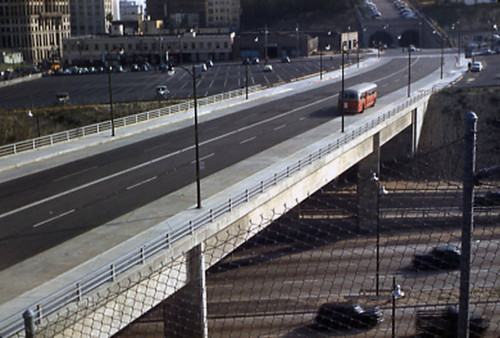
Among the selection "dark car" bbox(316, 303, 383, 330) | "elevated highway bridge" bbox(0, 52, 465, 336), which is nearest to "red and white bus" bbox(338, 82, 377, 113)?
"elevated highway bridge" bbox(0, 52, 465, 336)

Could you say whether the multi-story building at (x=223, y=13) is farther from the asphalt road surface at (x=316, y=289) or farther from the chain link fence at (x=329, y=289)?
the asphalt road surface at (x=316, y=289)

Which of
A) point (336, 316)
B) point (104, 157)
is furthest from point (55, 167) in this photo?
point (336, 316)

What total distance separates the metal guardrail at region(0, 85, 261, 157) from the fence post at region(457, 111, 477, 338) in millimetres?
24564

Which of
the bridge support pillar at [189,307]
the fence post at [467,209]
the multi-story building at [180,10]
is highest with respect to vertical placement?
the multi-story building at [180,10]

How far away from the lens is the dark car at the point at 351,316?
→ 69.1 feet

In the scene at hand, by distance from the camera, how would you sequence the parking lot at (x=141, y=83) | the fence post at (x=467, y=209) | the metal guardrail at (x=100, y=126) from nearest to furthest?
the fence post at (x=467, y=209)
the metal guardrail at (x=100, y=126)
the parking lot at (x=141, y=83)

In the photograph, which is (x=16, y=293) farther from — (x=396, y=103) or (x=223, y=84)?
(x=223, y=84)

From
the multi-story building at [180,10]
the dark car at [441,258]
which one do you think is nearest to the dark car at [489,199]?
the dark car at [441,258]

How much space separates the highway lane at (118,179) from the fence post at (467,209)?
11.5 m

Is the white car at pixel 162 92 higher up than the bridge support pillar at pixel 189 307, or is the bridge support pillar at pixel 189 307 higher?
the white car at pixel 162 92

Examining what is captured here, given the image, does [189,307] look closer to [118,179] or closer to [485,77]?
[118,179]

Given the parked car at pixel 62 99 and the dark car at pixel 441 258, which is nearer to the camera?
the dark car at pixel 441 258

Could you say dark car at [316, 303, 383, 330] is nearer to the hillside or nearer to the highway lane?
the highway lane

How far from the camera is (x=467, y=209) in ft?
19.4
